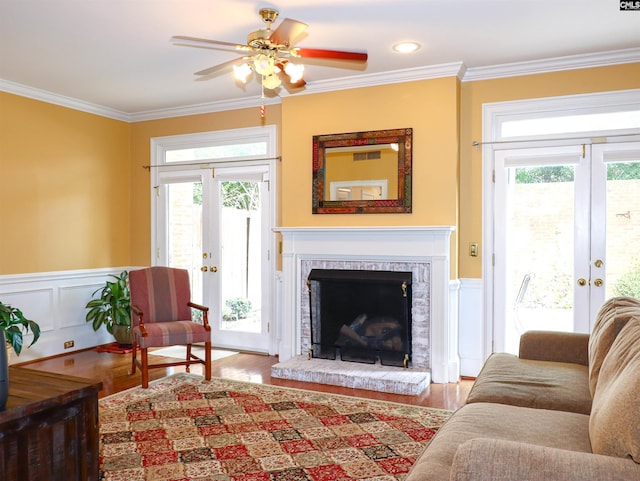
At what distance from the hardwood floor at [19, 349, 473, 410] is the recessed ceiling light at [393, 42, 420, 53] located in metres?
2.68

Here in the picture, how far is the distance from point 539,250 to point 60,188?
4757 millimetres

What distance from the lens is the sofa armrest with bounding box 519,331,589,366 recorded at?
Answer: 2975mm

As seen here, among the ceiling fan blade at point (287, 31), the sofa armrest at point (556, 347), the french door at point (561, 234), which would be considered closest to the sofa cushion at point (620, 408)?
the sofa armrest at point (556, 347)

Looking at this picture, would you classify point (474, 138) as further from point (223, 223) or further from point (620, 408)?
point (620, 408)

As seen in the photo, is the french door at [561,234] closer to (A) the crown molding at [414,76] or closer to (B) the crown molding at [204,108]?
(A) the crown molding at [414,76]

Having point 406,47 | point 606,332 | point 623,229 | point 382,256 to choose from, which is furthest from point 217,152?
point 606,332

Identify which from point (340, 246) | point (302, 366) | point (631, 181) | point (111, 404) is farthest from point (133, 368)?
point (631, 181)

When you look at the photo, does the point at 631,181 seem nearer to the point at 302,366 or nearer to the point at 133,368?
the point at 302,366

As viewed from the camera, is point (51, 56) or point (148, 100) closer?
point (51, 56)

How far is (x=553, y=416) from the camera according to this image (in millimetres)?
2051

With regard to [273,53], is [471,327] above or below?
below

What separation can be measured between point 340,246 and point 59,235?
3.01 m

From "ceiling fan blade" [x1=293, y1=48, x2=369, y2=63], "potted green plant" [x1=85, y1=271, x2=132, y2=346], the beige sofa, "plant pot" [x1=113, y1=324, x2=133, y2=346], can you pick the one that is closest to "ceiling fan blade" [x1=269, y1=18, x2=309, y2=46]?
"ceiling fan blade" [x1=293, y1=48, x2=369, y2=63]

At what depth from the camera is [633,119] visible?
4.00 meters
